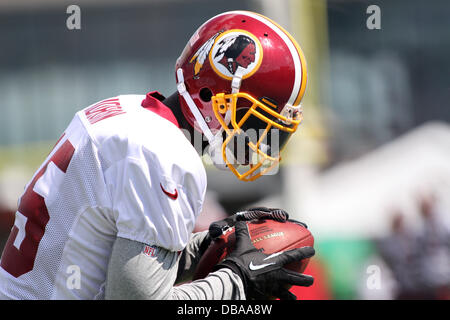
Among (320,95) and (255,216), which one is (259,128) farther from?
(320,95)

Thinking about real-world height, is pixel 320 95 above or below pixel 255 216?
below

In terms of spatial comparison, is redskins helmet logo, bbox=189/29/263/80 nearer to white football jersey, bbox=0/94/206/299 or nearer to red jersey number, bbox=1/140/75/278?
white football jersey, bbox=0/94/206/299

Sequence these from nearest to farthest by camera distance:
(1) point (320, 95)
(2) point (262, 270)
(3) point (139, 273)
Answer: (3) point (139, 273), (2) point (262, 270), (1) point (320, 95)

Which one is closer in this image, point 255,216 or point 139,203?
point 139,203

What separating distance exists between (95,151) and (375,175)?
4.90 m

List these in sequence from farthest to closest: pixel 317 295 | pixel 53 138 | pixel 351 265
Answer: pixel 53 138 < pixel 351 265 < pixel 317 295

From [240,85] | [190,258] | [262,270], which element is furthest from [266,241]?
[240,85]

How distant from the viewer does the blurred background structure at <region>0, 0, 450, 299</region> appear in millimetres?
5910

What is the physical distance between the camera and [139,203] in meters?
1.57

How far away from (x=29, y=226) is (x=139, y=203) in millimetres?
346

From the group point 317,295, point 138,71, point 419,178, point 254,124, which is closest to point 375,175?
point 419,178

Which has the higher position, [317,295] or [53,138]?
[53,138]
